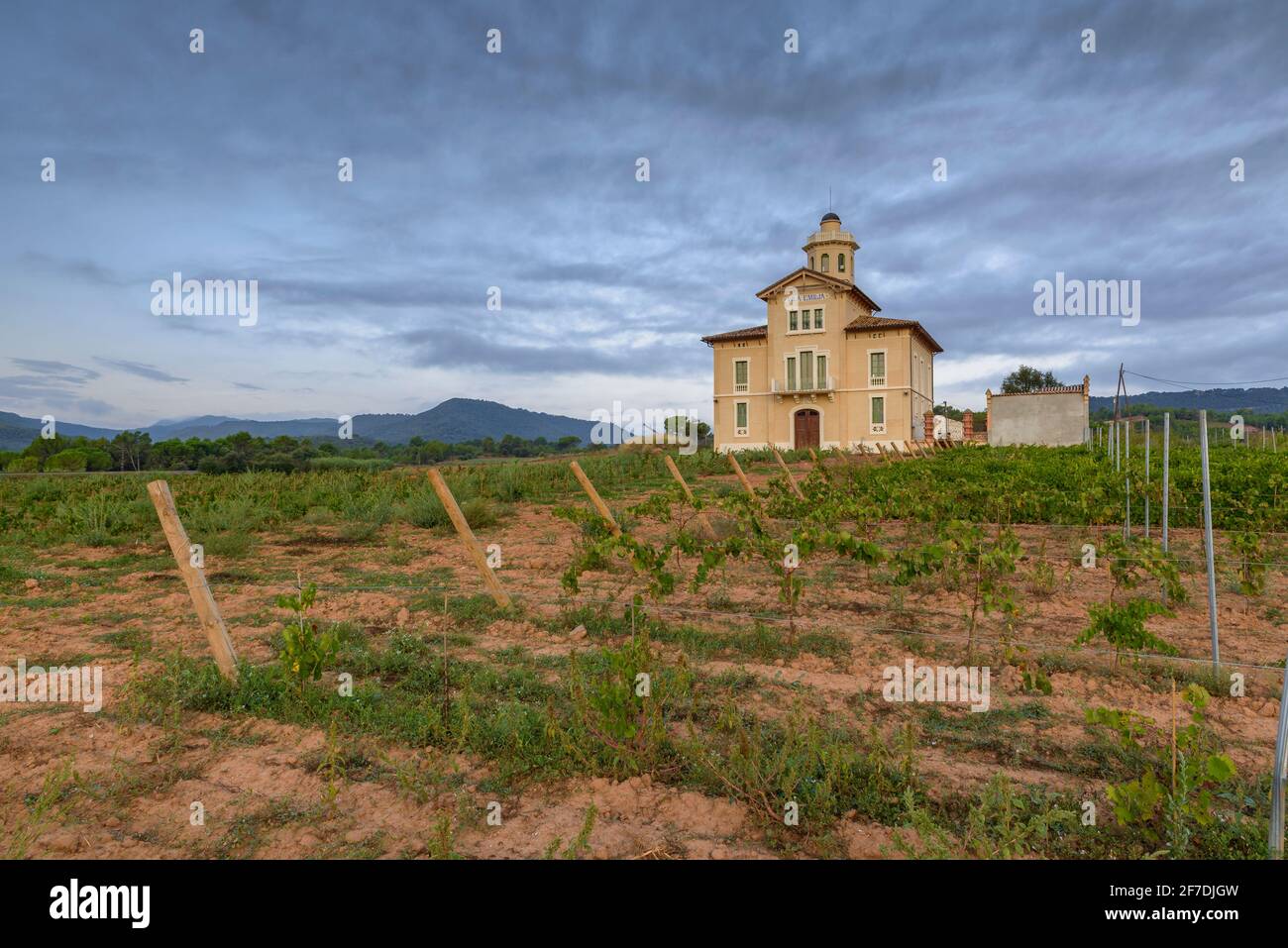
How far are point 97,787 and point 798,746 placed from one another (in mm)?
3640

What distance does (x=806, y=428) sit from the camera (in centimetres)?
3603

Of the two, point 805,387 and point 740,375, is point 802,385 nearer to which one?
point 805,387

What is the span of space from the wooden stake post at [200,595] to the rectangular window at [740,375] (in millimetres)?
34250

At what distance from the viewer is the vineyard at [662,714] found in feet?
9.20

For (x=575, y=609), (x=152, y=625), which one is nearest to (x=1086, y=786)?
(x=575, y=609)

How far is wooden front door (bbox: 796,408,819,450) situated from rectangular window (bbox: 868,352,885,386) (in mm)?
3492

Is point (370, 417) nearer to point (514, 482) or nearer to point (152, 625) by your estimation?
point (514, 482)

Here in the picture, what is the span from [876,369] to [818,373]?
10.1 feet

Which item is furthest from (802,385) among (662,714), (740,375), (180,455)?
(662,714)

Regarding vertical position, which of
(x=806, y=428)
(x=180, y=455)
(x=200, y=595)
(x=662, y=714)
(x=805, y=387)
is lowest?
(x=662, y=714)

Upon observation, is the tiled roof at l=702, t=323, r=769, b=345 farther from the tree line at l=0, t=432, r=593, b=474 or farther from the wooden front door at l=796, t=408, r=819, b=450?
the tree line at l=0, t=432, r=593, b=474

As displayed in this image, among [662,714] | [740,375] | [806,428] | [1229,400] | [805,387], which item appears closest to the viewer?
[662,714]

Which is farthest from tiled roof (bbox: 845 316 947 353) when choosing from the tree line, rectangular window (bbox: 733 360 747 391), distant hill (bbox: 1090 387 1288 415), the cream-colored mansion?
distant hill (bbox: 1090 387 1288 415)

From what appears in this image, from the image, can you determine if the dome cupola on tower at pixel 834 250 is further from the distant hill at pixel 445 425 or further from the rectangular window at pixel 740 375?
the distant hill at pixel 445 425
